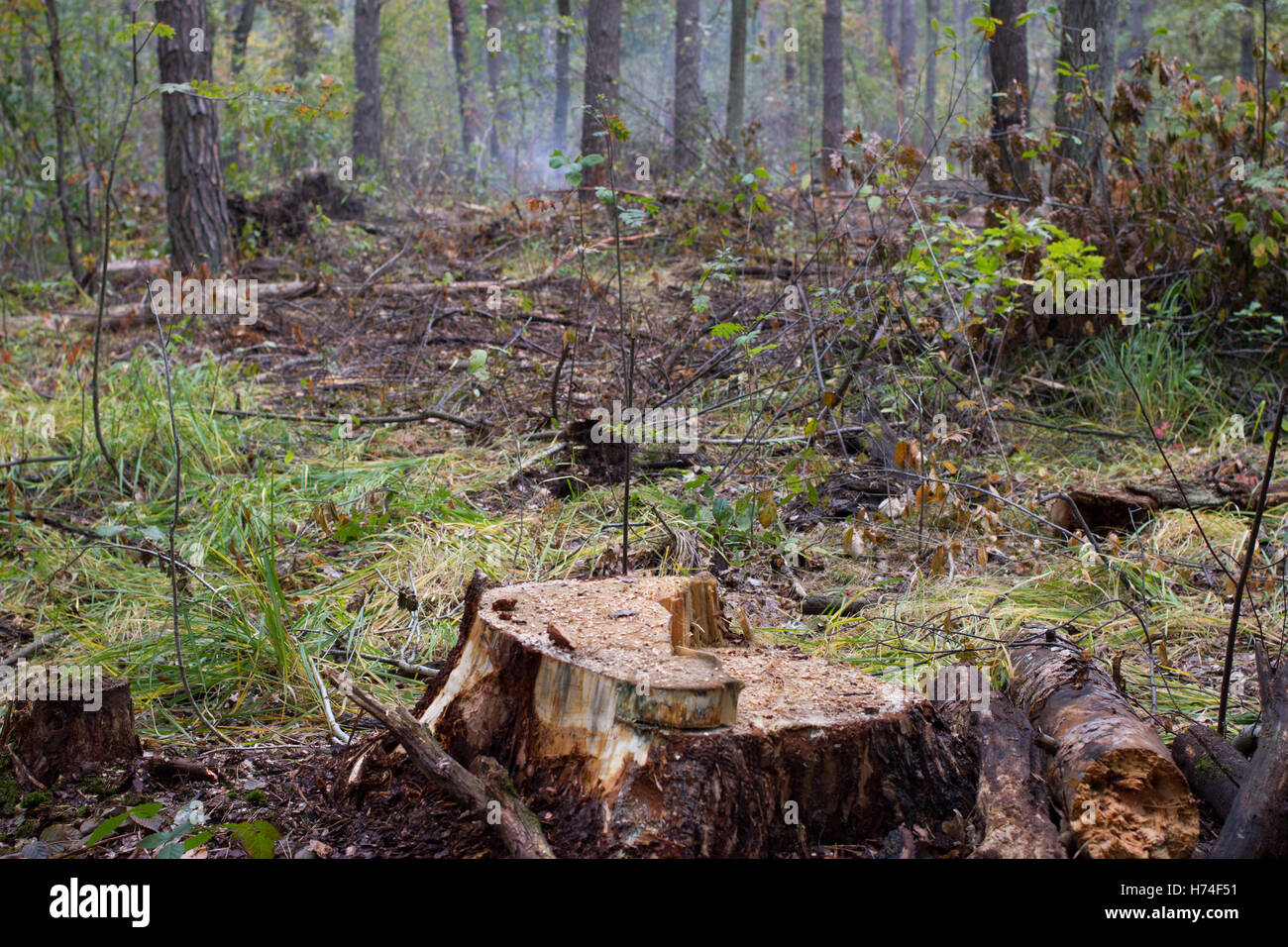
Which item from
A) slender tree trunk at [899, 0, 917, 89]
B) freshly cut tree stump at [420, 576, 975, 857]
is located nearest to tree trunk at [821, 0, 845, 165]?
slender tree trunk at [899, 0, 917, 89]

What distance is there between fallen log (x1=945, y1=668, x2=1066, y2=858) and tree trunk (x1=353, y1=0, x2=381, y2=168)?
1375 cm

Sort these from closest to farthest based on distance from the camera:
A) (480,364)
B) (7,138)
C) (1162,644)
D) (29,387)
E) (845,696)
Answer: (845,696) < (1162,644) < (480,364) < (29,387) < (7,138)

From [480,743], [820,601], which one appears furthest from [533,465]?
[480,743]

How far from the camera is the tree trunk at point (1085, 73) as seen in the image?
20.3ft

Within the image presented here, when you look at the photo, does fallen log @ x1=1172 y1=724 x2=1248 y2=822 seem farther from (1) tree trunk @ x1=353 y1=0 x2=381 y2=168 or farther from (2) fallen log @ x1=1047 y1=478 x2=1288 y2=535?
(1) tree trunk @ x1=353 y1=0 x2=381 y2=168

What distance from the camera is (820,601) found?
3490 mm

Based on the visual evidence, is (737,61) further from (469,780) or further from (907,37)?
(469,780)

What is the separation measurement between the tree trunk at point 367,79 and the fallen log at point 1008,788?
13746 mm

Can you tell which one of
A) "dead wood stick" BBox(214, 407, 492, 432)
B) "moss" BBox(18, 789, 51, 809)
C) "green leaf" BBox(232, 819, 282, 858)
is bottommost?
"moss" BBox(18, 789, 51, 809)

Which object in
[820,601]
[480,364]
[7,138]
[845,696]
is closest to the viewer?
[845,696]

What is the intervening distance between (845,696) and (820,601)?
1.37 meters

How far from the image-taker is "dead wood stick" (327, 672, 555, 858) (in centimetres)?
189
